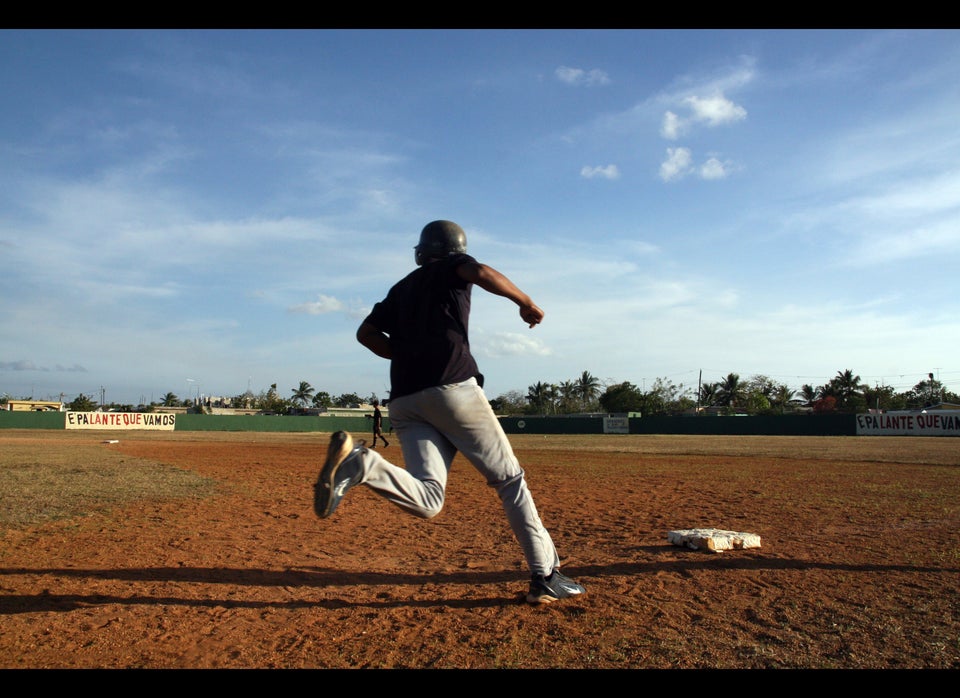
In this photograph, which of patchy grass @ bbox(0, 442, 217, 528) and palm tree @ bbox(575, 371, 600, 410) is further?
palm tree @ bbox(575, 371, 600, 410)

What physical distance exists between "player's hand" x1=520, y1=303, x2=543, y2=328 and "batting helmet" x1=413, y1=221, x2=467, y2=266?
0.54 meters

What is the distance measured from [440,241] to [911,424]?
40311mm

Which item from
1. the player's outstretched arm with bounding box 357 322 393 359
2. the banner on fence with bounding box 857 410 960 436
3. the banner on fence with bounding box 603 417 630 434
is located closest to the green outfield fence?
the banner on fence with bounding box 603 417 630 434

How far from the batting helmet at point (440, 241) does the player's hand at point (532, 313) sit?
0.54 m

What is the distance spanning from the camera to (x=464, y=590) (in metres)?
3.83

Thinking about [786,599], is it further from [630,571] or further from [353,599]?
[353,599]

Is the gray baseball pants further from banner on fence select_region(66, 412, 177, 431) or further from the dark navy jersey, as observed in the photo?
banner on fence select_region(66, 412, 177, 431)

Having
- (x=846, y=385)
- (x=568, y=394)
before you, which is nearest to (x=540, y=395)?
(x=568, y=394)

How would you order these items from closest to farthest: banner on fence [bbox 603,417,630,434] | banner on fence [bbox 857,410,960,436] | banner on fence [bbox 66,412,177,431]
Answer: banner on fence [bbox 857,410,960,436]
banner on fence [bbox 66,412,177,431]
banner on fence [bbox 603,417,630,434]

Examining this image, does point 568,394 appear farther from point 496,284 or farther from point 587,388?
point 496,284

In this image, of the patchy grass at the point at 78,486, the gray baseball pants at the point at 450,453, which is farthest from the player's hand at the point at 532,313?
the patchy grass at the point at 78,486

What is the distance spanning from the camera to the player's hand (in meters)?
3.16

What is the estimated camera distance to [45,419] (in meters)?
41.7

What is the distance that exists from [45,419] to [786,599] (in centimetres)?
4793
